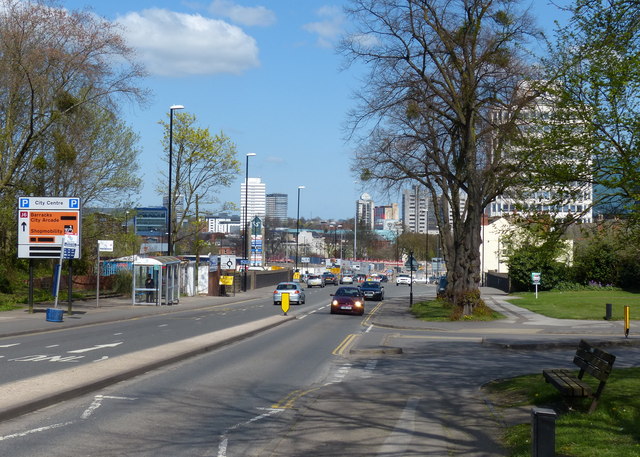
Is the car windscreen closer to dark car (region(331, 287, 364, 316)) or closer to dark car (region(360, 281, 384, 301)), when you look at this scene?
dark car (region(331, 287, 364, 316))

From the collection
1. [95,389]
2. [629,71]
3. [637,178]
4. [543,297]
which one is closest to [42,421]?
[95,389]

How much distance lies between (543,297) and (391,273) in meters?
71.3

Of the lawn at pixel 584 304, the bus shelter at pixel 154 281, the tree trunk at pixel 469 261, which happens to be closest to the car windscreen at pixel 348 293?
the tree trunk at pixel 469 261

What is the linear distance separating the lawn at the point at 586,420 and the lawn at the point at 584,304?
75.8ft

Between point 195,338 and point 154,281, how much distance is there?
22.0 metres

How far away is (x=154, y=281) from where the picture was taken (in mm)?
42938

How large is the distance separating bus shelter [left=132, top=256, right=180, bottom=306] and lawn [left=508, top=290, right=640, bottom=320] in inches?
834

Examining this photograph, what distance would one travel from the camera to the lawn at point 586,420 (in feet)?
27.1

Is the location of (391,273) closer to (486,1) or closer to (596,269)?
(596,269)

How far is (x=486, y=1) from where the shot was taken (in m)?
31.3

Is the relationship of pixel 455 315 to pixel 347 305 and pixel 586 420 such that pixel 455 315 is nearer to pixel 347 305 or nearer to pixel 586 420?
pixel 347 305

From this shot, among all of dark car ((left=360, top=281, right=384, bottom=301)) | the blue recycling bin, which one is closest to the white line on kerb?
the blue recycling bin

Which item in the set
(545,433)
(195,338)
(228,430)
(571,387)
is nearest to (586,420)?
(571,387)

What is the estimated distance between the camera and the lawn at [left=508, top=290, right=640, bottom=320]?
3688cm
